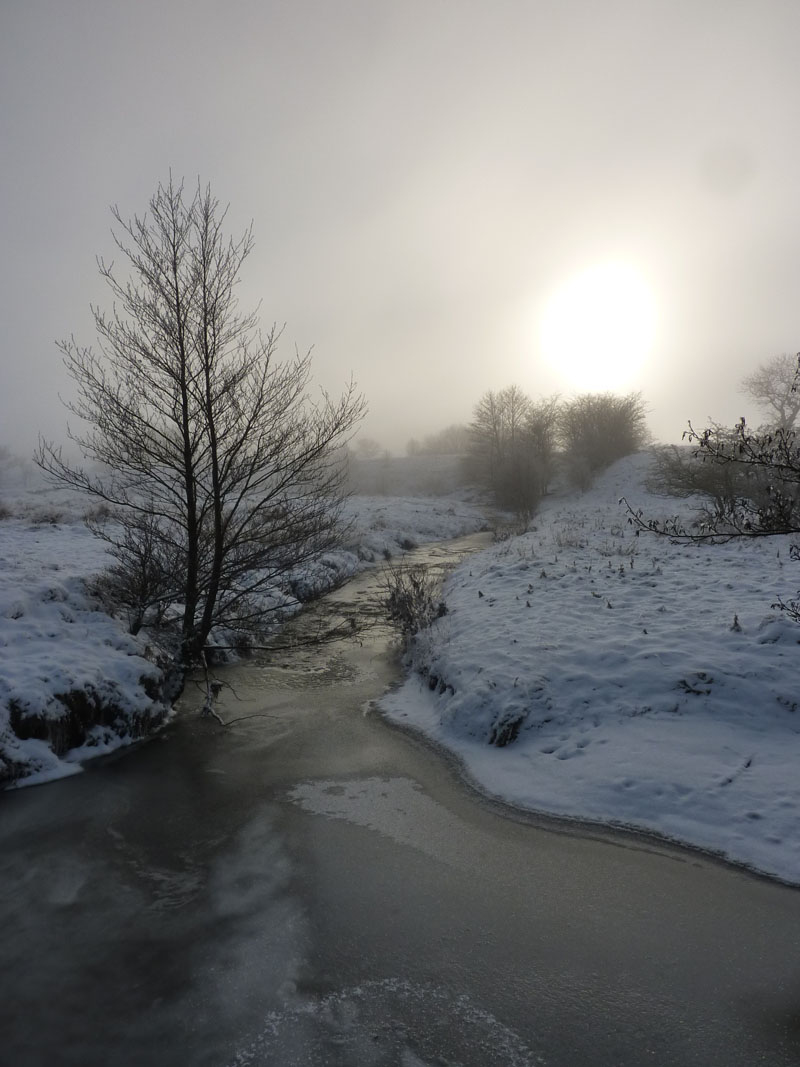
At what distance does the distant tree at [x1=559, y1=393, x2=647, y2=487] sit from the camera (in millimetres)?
47750

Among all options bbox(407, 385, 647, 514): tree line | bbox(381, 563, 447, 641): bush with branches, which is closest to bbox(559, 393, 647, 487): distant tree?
bbox(407, 385, 647, 514): tree line

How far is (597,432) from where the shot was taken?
48375 mm

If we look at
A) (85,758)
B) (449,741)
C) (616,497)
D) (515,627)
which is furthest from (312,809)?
(616,497)

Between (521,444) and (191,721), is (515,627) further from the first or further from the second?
(521,444)

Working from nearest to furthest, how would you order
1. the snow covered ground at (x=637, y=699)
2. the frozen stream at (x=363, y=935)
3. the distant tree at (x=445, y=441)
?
the frozen stream at (x=363, y=935), the snow covered ground at (x=637, y=699), the distant tree at (x=445, y=441)

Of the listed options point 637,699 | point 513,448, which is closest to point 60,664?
point 637,699

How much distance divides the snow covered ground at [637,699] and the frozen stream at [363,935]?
0.63 meters

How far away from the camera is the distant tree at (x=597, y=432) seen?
47750mm

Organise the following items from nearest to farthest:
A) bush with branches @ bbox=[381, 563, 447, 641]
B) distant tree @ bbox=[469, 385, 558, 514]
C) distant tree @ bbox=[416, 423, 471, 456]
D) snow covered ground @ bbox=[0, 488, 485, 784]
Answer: snow covered ground @ bbox=[0, 488, 485, 784]
bush with branches @ bbox=[381, 563, 447, 641]
distant tree @ bbox=[469, 385, 558, 514]
distant tree @ bbox=[416, 423, 471, 456]

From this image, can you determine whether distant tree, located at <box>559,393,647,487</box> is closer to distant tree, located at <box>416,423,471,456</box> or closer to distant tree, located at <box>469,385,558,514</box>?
distant tree, located at <box>469,385,558,514</box>

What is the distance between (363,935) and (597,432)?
4813 cm

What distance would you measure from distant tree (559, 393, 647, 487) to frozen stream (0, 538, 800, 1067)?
42.4 metres

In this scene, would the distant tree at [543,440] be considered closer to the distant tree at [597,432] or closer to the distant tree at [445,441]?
the distant tree at [597,432]

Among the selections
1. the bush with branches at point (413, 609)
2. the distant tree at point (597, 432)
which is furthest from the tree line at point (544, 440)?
the bush with branches at point (413, 609)
